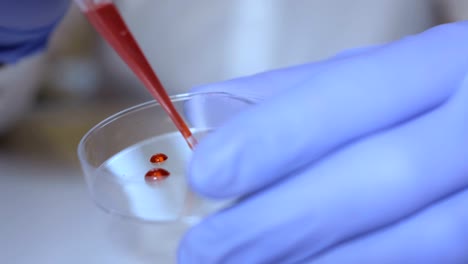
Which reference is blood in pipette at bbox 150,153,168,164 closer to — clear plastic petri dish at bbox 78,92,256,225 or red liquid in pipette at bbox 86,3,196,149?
clear plastic petri dish at bbox 78,92,256,225

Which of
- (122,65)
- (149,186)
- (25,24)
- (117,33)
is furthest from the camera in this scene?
(122,65)

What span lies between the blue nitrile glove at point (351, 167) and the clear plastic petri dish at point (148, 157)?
0.04 meters

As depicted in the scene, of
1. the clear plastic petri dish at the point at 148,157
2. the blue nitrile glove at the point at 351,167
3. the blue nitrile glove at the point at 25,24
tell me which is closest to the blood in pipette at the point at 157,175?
the clear plastic petri dish at the point at 148,157

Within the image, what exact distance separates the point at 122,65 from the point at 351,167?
0.68 meters

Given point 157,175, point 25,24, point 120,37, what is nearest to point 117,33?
point 120,37

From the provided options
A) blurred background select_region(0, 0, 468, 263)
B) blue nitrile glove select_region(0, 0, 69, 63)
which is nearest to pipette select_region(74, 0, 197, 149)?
blurred background select_region(0, 0, 468, 263)

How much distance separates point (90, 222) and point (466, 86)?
50cm

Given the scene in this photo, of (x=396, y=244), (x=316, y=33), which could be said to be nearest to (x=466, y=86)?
(x=396, y=244)

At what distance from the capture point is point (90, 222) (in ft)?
2.64

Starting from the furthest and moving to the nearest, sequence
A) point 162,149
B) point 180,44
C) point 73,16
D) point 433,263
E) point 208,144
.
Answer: point 73,16 < point 180,44 < point 162,149 < point 433,263 < point 208,144

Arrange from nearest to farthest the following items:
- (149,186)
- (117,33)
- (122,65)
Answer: (117,33), (149,186), (122,65)

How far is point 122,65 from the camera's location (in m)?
1.15

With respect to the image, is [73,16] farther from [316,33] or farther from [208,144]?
[208,144]

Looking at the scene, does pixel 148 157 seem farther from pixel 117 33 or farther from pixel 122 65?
pixel 122 65
